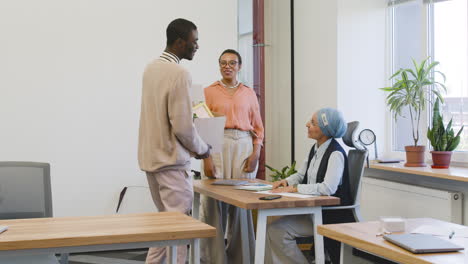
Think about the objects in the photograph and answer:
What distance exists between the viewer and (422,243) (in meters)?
1.93

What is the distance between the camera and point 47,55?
16.6ft

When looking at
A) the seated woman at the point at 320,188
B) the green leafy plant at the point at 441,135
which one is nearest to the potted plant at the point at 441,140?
the green leafy plant at the point at 441,135

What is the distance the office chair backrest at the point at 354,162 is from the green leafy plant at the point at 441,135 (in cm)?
73

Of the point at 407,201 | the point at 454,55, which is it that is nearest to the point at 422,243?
the point at 407,201

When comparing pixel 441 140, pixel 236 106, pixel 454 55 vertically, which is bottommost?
pixel 441 140

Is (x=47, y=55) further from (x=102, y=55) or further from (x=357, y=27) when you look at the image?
(x=357, y=27)

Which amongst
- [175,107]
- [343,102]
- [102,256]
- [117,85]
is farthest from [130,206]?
[175,107]

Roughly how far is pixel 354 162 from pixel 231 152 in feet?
3.24

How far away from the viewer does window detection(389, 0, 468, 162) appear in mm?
4441

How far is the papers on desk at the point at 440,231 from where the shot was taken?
2.16 meters

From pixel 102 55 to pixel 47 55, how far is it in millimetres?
479

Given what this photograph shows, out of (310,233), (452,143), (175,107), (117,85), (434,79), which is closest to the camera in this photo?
(175,107)

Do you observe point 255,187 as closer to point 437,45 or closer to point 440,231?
point 440,231

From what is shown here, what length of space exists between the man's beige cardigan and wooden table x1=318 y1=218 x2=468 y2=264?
1079 millimetres
